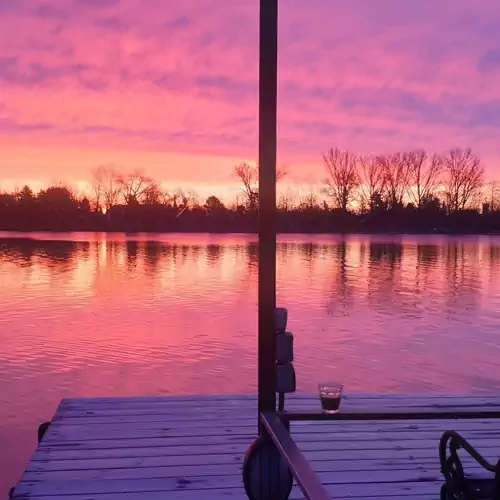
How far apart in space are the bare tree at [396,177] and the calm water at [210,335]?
3051 centimetres

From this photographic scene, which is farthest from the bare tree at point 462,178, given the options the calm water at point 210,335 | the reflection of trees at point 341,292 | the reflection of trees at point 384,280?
the calm water at point 210,335

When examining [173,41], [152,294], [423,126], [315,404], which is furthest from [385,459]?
[423,126]

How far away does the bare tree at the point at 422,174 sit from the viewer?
52.4 m

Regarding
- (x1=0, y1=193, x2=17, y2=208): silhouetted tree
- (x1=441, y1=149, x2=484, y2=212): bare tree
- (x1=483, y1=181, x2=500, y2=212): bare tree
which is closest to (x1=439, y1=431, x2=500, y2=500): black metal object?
(x1=441, y1=149, x2=484, y2=212): bare tree

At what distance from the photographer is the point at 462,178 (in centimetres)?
5259

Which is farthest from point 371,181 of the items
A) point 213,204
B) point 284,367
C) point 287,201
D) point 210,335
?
point 284,367

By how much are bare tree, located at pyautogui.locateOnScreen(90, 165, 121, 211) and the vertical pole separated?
186ft

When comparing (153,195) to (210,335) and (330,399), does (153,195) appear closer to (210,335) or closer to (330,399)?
(210,335)

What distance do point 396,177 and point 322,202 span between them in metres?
6.58

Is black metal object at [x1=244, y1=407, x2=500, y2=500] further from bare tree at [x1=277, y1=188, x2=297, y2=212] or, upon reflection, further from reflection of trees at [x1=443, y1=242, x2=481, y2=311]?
bare tree at [x1=277, y1=188, x2=297, y2=212]

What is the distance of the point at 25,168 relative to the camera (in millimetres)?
36344

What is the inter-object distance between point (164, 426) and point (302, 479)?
8.29 feet

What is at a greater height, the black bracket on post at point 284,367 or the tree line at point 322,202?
the tree line at point 322,202

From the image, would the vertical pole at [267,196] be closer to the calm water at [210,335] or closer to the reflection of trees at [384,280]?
the calm water at [210,335]
